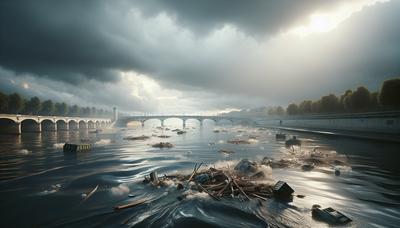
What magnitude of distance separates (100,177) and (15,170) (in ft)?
44.3

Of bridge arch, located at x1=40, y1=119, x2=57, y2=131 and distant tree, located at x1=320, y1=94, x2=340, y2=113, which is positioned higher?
distant tree, located at x1=320, y1=94, x2=340, y2=113

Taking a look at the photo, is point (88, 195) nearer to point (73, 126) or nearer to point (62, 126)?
point (62, 126)

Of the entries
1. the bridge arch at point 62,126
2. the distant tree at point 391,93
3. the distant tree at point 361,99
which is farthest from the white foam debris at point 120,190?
the bridge arch at point 62,126

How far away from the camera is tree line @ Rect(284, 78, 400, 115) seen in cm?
6600

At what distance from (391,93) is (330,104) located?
1807 inches

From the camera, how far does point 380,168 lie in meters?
26.9

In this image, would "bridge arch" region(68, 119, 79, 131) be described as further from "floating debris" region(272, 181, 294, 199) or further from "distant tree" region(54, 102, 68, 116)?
"floating debris" region(272, 181, 294, 199)

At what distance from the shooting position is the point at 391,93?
216 feet

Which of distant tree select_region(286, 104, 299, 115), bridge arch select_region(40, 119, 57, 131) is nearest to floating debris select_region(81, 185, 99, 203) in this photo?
bridge arch select_region(40, 119, 57, 131)

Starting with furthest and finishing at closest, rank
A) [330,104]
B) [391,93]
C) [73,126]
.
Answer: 1. [73,126]
2. [330,104]
3. [391,93]

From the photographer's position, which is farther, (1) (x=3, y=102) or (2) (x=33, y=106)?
(2) (x=33, y=106)

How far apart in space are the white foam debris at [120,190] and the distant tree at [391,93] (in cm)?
8282

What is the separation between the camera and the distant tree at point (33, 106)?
458 ft

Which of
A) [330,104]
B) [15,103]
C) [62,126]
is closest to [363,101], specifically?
[330,104]
